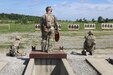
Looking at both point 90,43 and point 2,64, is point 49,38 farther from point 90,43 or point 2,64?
point 90,43

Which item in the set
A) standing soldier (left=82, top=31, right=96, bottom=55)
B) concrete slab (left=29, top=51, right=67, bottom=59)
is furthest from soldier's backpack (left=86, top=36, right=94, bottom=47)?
concrete slab (left=29, top=51, right=67, bottom=59)

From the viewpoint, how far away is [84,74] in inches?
607

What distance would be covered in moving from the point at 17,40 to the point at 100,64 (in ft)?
17.9

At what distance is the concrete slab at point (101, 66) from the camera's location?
50.4 ft

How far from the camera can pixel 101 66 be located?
16781 millimetres

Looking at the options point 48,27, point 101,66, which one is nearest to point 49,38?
point 48,27

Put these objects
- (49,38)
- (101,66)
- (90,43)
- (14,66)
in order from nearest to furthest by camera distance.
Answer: (101,66)
(14,66)
(49,38)
(90,43)

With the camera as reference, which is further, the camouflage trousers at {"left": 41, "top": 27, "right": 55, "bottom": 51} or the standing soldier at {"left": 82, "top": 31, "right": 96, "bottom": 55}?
the standing soldier at {"left": 82, "top": 31, "right": 96, "bottom": 55}

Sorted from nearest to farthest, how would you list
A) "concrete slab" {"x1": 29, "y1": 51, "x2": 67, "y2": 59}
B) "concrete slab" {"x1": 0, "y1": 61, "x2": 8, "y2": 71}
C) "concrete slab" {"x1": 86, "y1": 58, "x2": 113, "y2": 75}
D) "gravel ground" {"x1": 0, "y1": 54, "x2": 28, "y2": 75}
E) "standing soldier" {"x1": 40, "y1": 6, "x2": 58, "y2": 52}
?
"concrete slab" {"x1": 86, "y1": 58, "x2": 113, "y2": 75}, "gravel ground" {"x1": 0, "y1": 54, "x2": 28, "y2": 75}, "concrete slab" {"x1": 0, "y1": 61, "x2": 8, "y2": 71}, "concrete slab" {"x1": 29, "y1": 51, "x2": 67, "y2": 59}, "standing soldier" {"x1": 40, "y1": 6, "x2": 58, "y2": 52}

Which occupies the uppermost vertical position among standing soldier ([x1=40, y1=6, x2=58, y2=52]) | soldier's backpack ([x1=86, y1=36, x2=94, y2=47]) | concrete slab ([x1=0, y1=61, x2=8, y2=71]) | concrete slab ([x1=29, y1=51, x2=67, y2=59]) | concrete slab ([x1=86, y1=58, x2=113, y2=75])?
standing soldier ([x1=40, y1=6, x2=58, y2=52])

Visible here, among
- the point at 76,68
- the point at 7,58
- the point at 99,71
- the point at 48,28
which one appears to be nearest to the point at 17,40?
the point at 7,58

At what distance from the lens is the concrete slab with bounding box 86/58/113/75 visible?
15347 millimetres

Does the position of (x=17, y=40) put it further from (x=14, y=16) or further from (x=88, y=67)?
(x=14, y=16)

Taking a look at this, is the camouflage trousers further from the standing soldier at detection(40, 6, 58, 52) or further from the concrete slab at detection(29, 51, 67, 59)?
the concrete slab at detection(29, 51, 67, 59)
